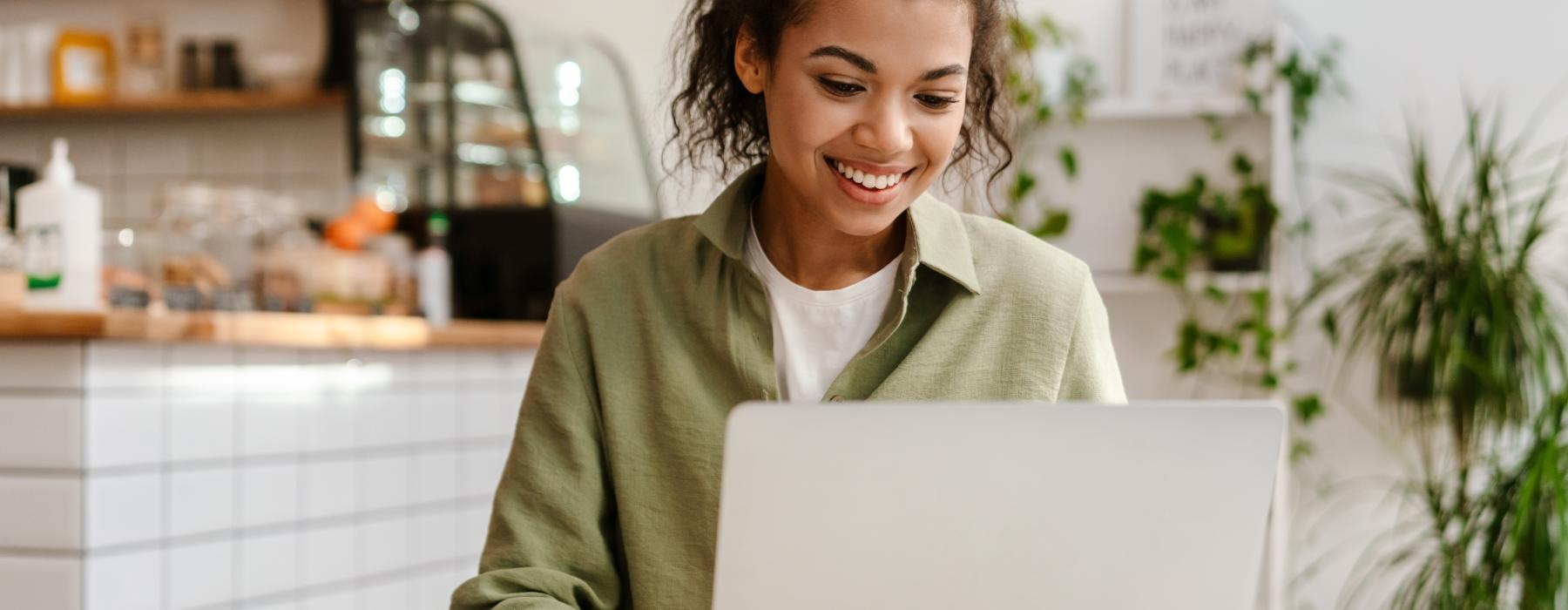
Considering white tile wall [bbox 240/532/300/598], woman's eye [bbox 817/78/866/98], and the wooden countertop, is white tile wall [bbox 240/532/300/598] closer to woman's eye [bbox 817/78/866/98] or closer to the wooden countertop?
the wooden countertop

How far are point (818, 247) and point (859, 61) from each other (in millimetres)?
200

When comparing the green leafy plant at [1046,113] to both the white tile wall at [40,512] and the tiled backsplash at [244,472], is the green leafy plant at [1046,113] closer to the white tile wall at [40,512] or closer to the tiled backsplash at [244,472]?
the tiled backsplash at [244,472]

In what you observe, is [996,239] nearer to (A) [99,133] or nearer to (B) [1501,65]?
(B) [1501,65]

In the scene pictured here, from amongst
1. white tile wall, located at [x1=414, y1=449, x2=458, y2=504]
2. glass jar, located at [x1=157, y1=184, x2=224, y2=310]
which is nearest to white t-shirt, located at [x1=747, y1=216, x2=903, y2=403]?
glass jar, located at [x1=157, y1=184, x2=224, y2=310]

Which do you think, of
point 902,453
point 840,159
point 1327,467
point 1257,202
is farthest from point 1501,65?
point 902,453

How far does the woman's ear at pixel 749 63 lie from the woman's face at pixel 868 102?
6cm

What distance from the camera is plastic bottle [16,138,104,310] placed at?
228 centimetres

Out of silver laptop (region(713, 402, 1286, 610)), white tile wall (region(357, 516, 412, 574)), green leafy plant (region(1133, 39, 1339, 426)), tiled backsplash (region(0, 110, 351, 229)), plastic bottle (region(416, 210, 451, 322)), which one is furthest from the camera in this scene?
tiled backsplash (region(0, 110, 351, 229))

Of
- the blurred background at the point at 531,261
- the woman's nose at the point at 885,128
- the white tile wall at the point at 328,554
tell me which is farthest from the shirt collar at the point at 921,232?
the white tile wall at the point at 328,554

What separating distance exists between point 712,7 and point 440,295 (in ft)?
8.17

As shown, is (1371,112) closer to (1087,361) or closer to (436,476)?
(436,476)

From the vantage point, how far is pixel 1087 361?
3.63 ft

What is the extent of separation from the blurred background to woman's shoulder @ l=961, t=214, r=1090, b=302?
89 cm

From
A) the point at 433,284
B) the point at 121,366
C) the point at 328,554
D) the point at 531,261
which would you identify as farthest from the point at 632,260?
the point at 531,261
